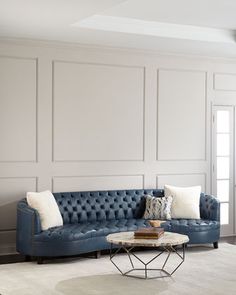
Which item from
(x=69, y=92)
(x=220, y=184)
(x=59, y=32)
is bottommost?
(x=220, y=184)

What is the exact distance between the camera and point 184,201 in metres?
8.20

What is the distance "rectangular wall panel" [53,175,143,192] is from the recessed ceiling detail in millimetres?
2030

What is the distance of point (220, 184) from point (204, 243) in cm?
162

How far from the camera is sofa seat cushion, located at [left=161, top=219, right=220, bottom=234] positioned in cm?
775

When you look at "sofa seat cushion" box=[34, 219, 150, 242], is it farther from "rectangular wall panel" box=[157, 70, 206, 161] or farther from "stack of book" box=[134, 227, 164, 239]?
"rectangular wall panel" box=[157, 70, 206, 161]

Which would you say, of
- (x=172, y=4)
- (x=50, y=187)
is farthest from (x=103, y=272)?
(x=172, y=4)

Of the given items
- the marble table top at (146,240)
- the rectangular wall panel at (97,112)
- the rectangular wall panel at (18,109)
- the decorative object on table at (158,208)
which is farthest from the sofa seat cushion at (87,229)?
the rectangular wall panel at (18,109)

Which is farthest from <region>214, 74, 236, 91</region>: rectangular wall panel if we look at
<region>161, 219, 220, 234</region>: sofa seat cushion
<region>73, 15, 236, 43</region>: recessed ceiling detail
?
<region>161, 219, 220, 234</region>: sofa seat cushion

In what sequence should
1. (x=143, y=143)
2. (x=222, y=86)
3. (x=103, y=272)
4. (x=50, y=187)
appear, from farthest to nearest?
(x=222, y=86), (x=143, y=143), (x=50, y=187), (x=103, y=272)

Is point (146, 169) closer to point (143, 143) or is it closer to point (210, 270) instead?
point (143, 143)

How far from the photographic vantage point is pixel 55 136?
8.01 meters

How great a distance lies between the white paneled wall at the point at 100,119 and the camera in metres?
7.77

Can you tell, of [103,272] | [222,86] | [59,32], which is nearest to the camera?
[103,272]

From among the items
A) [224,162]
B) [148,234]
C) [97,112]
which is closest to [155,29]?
[97,112]
